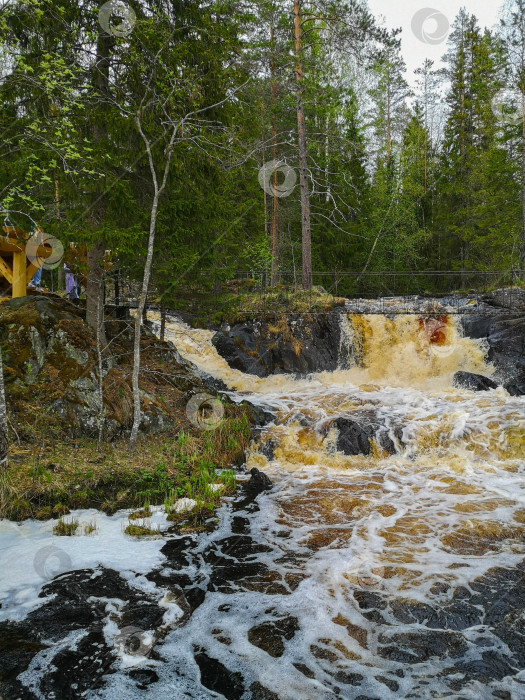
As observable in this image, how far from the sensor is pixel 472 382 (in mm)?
A: 13258

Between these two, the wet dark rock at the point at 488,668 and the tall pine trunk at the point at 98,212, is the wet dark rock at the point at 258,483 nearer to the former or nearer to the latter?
the tall pine trunk at the point at 98,212

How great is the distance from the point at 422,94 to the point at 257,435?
125ft

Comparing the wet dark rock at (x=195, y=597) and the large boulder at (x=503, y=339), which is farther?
the large boulder at (x=503, y=339)

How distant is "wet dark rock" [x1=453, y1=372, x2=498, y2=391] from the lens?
13110 millimetres

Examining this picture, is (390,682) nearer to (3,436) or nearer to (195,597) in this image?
(195,597)

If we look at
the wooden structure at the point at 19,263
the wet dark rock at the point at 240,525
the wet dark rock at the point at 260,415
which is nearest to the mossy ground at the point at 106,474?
the wet dark rock at the point at 240,525

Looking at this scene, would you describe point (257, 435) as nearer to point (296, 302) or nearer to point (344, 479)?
point (344, 479)

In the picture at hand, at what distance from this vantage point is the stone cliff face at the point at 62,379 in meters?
8.20

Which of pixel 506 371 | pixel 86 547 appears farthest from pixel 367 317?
pixel 86 547

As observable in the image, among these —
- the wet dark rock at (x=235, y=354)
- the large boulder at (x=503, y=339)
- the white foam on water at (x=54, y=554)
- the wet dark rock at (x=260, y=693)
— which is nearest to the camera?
the wet dark rock at (x=260, y=693)

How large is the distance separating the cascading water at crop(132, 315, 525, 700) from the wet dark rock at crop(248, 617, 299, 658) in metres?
0.02

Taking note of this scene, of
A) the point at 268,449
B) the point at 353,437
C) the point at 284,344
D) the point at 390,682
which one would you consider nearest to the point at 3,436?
the point at 268,449

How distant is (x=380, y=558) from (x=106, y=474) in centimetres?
434

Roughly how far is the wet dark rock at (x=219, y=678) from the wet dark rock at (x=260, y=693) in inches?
3.7
